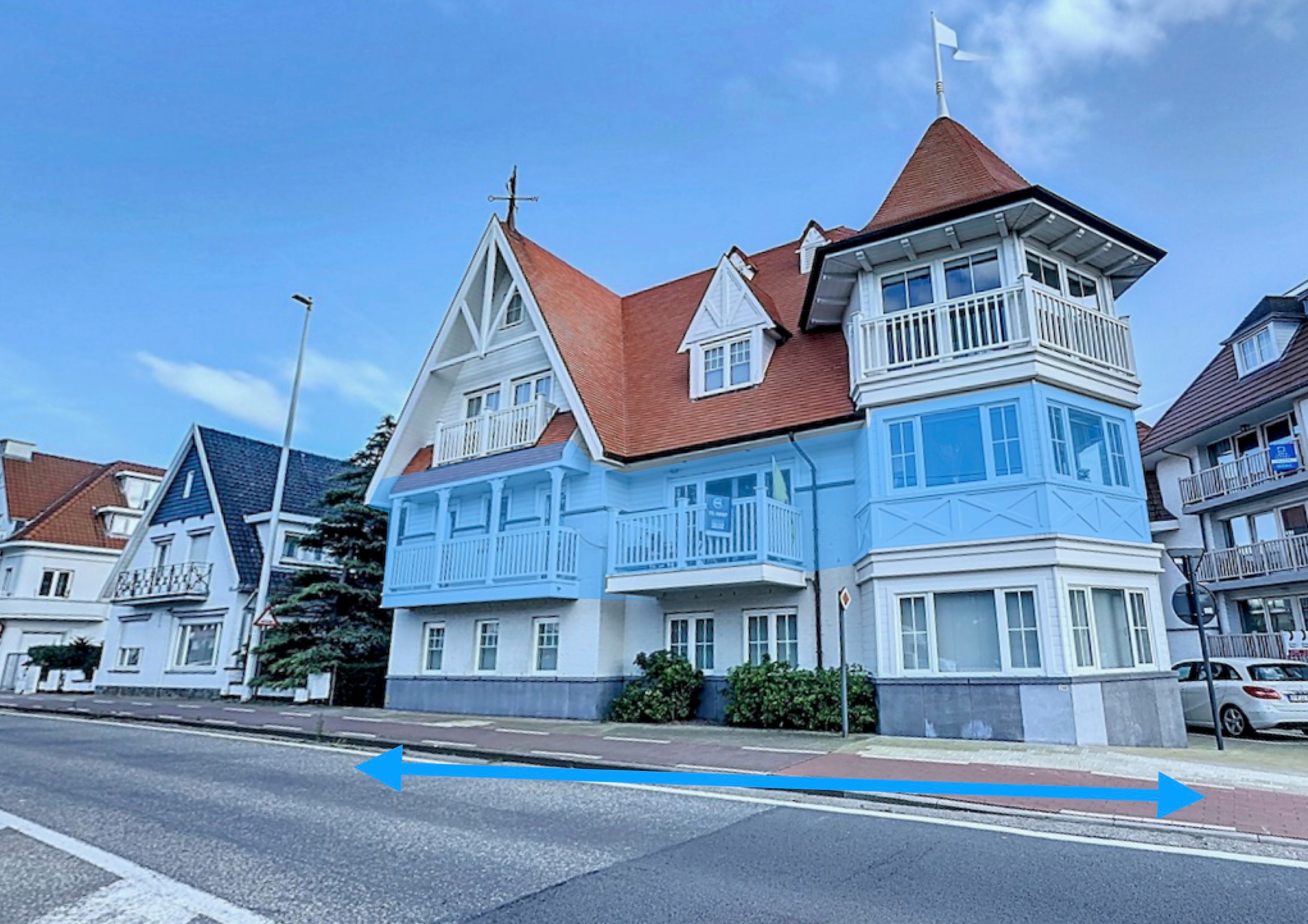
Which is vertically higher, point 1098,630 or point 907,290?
point 907,290

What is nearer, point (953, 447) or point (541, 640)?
point (953, 447)

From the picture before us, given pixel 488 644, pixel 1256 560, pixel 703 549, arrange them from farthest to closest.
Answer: pixel 1256 560
pixel 488 644
pixel 703 549

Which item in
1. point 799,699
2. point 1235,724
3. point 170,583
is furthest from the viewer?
point 170,583

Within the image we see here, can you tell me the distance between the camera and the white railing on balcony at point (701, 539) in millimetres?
14906

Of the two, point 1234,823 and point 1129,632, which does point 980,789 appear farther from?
point 1129,632

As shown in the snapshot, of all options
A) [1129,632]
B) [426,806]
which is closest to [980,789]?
[426,806]

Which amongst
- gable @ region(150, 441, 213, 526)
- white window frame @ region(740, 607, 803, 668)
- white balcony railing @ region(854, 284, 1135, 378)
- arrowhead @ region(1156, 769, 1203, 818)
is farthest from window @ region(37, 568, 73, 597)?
white balcony railing @ region(854, 284, 1135, 378)

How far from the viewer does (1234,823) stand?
6.84 meters

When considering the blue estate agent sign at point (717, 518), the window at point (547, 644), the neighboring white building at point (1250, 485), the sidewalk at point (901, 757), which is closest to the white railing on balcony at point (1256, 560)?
the neighboring white building at point (1250, 485)

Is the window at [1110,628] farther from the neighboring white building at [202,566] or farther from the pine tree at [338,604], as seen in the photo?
Result: the neighboring white building at [202,566]

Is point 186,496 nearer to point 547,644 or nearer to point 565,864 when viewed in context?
point 547,644

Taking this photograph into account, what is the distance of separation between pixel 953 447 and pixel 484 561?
10844 millimetres

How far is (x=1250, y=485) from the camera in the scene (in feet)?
75.6
